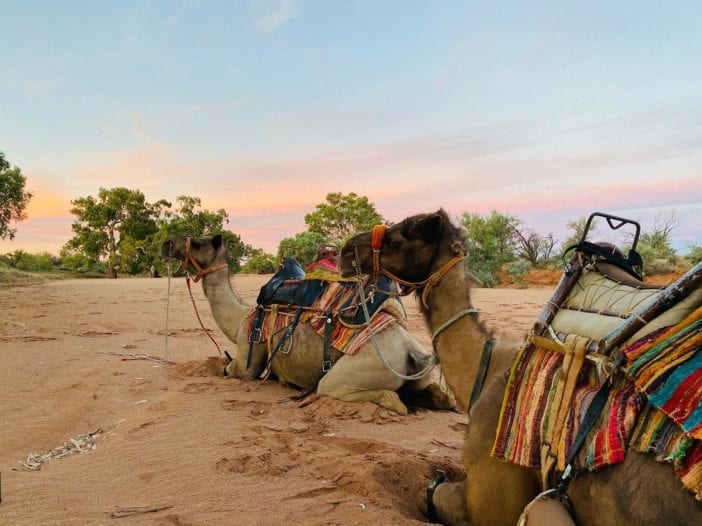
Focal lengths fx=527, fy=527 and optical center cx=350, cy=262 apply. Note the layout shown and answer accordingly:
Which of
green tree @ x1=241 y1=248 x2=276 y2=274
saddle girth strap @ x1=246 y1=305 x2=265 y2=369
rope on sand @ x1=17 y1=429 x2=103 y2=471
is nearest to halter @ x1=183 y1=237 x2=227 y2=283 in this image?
saddle girth strap @ x1=246 y1=305 x2=265 y2=369

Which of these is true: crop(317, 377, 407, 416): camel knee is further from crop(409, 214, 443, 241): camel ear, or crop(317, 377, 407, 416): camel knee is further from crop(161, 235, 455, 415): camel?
crop(409, 214, 443, 241): camel ear

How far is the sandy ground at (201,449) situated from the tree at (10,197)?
26.7 meters

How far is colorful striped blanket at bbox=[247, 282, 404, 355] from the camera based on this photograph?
5.60 m

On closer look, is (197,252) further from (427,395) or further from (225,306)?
(427,395)

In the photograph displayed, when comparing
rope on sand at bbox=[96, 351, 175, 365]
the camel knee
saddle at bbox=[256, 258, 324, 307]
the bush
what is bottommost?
rope on sand at bbox=[96, 351, 175, 365]

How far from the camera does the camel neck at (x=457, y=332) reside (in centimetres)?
313

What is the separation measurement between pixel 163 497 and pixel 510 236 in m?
32.0

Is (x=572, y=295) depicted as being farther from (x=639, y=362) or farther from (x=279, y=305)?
(x=279, y=305)

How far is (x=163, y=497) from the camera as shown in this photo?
3.51 metres

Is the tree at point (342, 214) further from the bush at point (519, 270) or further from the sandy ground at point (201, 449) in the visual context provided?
the sandy ground at point (201, 449)

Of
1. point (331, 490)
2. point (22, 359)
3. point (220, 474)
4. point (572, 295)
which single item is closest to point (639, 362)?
point (572, 295)

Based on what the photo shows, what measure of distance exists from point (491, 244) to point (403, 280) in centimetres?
2993

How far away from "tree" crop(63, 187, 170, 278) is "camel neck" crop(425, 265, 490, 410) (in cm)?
4678

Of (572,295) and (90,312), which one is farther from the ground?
(572,295)
